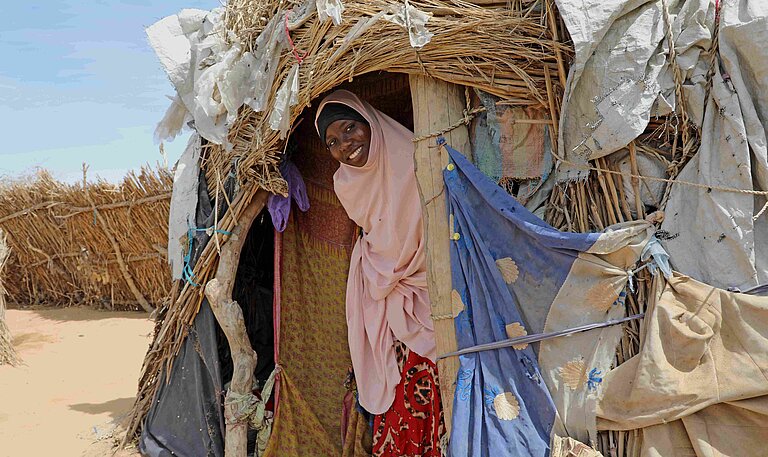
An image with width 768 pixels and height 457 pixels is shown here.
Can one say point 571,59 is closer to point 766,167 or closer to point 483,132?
point 483,132

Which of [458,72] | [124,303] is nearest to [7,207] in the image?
[124,303]

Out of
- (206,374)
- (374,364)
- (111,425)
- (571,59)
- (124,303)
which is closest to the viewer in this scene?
(571,59)

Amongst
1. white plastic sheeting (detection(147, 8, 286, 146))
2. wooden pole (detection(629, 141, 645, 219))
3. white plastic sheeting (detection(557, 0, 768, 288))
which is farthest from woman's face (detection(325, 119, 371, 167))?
wooden pole (detection(629, 141, 645, 219))

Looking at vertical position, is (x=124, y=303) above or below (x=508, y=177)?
below

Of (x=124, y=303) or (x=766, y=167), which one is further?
(x=124, y=303)

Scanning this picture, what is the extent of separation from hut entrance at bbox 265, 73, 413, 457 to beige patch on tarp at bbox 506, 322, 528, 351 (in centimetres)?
150

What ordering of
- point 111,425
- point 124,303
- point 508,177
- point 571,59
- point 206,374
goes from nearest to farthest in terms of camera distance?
1. point 571,59
2. point 508,177
3. point 206,374
4. point 111,425
5. point 124,303

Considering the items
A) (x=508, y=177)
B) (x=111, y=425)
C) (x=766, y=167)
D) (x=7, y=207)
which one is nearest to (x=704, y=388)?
(x=766, y=167)

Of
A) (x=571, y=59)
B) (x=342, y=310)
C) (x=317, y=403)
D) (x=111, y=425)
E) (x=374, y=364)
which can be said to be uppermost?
(x=571, y=59)

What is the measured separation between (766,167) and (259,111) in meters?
2.30

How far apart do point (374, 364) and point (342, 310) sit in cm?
53

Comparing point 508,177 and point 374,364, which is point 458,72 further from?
point 374,364

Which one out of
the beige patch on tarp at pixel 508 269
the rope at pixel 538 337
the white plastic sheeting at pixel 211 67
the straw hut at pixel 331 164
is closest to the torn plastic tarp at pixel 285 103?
the straw hut at pixel 331 164

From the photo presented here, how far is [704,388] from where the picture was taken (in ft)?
6.62
